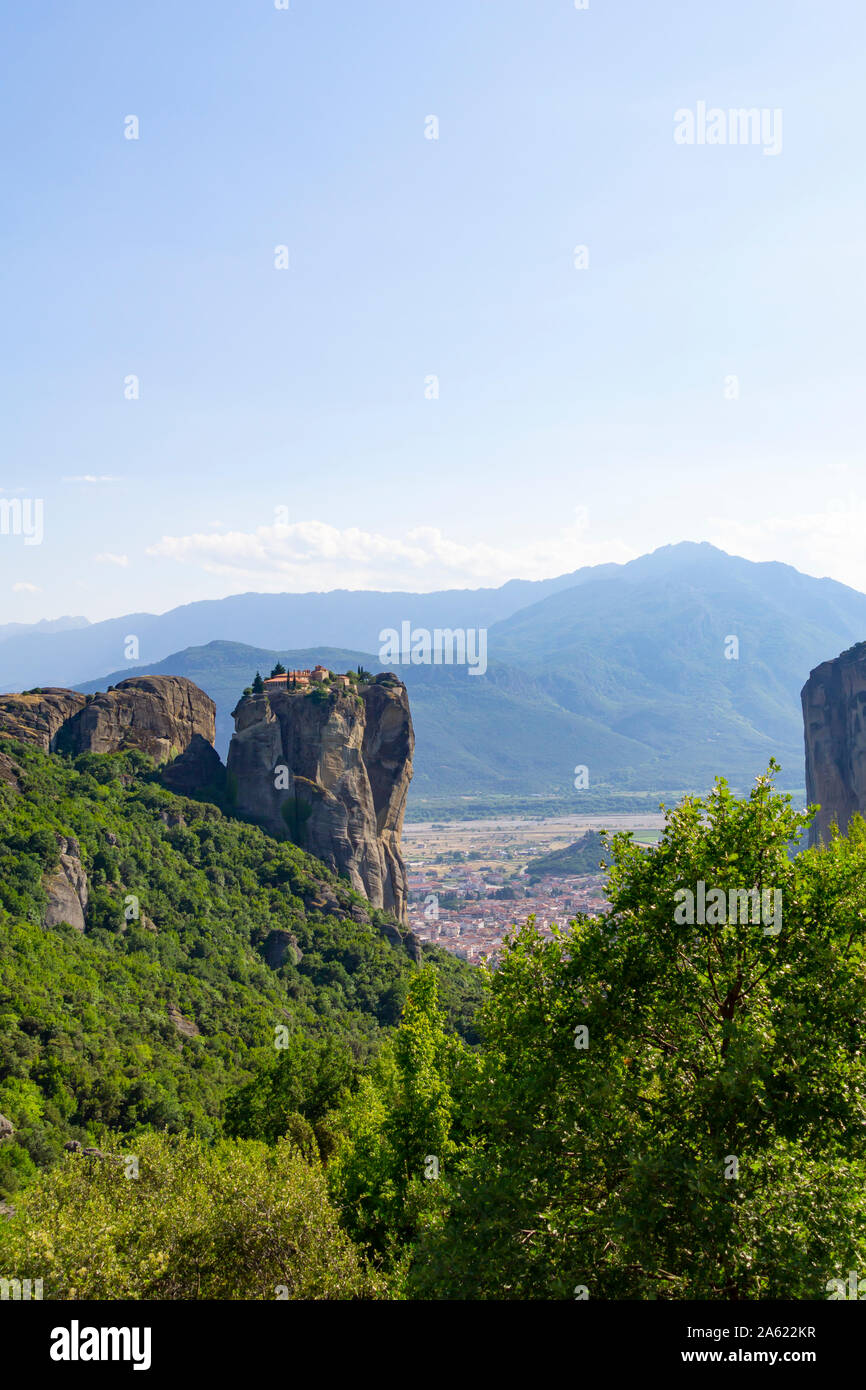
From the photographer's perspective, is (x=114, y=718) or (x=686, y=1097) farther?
(x=114, y=718)

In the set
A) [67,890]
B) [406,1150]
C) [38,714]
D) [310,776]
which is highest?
[38,714]

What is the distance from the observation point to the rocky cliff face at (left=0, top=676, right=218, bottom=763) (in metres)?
69.8

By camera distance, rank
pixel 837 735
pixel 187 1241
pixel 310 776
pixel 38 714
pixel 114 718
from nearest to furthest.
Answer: pixel 187 1241 < pixel 38 714 < pixel 114 718 < pixel 310 776 < pixel 837 735

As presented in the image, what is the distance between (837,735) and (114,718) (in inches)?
2607

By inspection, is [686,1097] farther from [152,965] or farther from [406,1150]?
Answer: [152,965]

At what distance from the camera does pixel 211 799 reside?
77062 mm

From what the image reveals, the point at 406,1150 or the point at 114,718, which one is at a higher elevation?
the point at 114,718

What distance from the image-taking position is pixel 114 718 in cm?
7388

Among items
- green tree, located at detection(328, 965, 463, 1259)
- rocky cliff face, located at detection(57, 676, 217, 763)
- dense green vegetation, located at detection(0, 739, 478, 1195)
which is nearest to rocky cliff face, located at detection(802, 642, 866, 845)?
dense green vegetation, located at detection(0, 739, 478, 1195)

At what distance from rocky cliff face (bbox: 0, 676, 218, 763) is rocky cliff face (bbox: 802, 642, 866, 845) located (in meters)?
57.4

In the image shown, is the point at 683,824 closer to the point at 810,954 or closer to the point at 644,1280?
Answer: the point at 810,954

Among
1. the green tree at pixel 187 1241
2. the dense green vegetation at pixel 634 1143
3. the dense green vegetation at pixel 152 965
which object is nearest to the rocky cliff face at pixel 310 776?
the dense green vegetation at pixel 152 965

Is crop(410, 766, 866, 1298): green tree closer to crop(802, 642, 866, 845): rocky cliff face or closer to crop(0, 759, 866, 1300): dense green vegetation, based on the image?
crop(0, 759, 866, 1300): dense green vegetation

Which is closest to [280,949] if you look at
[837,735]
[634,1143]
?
[634,1143]
